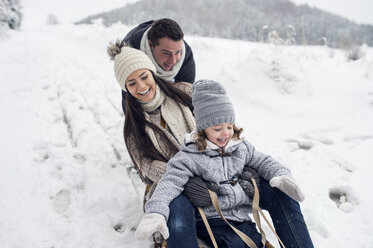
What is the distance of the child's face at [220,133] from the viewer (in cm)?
150

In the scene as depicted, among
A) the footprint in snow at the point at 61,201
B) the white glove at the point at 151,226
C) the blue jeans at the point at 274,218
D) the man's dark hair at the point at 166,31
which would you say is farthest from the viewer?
the man's dark hair at the point at 166,31

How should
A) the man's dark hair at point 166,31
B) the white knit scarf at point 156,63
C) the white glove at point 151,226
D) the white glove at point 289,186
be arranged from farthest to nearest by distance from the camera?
the white knit scarf at point 156,63, the man's dark hair at point 166,31, the white glove at point 289,186, the white glove at point 151,226

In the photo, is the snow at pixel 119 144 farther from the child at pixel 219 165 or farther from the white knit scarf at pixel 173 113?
the white knit scarf at pixel 173 113

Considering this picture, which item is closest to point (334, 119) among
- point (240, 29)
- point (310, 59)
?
point (310, 59)

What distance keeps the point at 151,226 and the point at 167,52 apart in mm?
1638

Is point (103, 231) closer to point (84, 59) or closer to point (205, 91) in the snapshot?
point (205, 91)

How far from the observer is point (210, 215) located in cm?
149

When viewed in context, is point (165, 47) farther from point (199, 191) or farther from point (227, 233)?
point (227, 233)

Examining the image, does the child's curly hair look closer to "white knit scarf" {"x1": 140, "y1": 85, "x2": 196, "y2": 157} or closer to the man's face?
"white knit scarf" {"x1": 140, "y1": 85, "x2": 196, "y2": 157}

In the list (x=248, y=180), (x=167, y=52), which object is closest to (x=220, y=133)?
(x=248, y=180)

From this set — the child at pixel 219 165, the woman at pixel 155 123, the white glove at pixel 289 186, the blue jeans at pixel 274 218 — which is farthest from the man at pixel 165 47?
the white glove at pixel 289 186

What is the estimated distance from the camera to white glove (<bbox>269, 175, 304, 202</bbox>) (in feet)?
4.41

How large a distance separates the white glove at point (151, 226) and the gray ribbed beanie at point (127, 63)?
1104 mm

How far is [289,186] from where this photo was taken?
4.45ft
